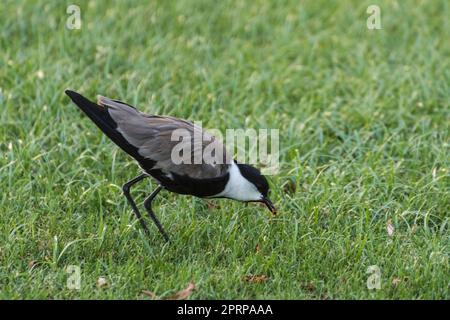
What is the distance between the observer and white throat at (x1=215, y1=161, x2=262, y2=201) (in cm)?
554

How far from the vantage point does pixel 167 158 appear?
546 centimetres

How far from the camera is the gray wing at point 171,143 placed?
545 centimetres

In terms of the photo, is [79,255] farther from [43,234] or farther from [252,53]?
[252,53]

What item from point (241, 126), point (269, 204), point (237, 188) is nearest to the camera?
point (237, 188)

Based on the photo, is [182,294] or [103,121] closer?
[182,294]

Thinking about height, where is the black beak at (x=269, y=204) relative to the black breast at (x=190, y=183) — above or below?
below

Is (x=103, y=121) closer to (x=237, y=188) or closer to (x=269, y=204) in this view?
(x=237, y=188)

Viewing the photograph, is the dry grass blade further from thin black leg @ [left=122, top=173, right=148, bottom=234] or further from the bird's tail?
the bird's tail

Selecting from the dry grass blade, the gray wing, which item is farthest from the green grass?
the gray wing

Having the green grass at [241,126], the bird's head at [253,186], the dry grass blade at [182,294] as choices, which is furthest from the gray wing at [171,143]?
the dry grass blade at [182,294]

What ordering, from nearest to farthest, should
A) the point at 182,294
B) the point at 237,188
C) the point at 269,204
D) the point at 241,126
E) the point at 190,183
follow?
Answer: 1. the point at 182,294
2. the point at 190,183
3. the point at 237,188
4. the point at 269,204
5. the point at 241,126

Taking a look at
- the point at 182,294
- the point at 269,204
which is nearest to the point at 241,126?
the point at 269,204

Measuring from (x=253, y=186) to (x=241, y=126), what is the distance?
148 centimetres

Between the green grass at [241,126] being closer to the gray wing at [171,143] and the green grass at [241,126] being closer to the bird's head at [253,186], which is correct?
the bird's head at [253,186]
